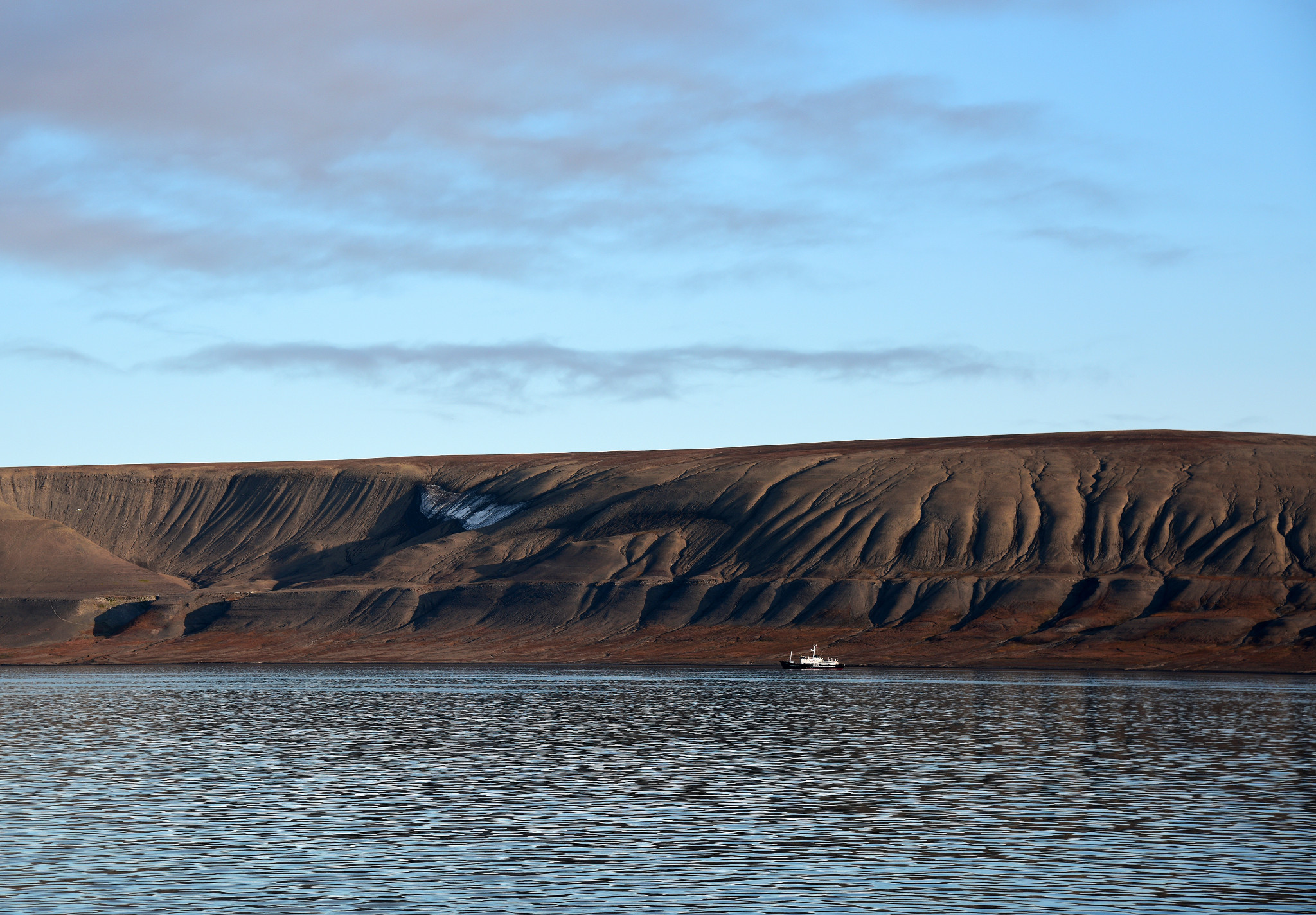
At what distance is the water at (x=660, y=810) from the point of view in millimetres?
31797

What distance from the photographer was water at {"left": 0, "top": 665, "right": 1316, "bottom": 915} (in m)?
31.8

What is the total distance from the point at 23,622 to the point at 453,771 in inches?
6381

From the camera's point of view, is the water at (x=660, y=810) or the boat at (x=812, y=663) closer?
the water at (x=660, y=810)

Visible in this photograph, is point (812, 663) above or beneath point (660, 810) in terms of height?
beneath

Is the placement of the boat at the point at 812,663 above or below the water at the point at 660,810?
below

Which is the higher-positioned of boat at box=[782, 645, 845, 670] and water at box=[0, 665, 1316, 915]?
water at box=[0, 665, 1316, 915]

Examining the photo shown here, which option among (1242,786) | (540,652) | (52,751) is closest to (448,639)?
(540,652)

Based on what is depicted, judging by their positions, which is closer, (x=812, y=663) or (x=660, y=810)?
(x=660, y=810)

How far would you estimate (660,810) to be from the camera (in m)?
44.9

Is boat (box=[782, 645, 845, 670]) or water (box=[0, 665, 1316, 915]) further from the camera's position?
boat (box=[782, 645, 845, 670])

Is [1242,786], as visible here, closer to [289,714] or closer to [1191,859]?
[1191,859]

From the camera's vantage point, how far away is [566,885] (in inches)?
1280

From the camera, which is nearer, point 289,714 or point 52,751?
point 52,751

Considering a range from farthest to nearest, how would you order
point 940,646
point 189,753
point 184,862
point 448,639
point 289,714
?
point 448,639 < point 940,646 < point 289,714 < point 189,753 < point 184,862
